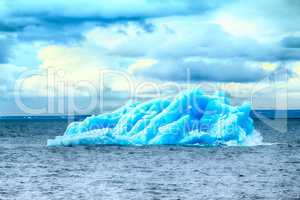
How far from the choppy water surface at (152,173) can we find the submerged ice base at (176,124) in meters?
0.86

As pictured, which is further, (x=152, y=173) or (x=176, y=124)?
(x=176, y=124)

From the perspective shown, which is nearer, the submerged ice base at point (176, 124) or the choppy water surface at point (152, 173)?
the choppy water surface at point (152, 173)

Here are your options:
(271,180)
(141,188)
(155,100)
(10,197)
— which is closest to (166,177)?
(141,188)

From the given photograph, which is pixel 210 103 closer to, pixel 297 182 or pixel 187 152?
pixel 187 152

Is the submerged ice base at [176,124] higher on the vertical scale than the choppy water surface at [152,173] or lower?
higher

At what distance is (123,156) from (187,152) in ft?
15.0

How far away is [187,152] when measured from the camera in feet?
114

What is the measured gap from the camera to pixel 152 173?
83.4 feet

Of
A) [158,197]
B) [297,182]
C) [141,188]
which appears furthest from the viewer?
[297,182]

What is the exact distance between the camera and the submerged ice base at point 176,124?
34.6 m

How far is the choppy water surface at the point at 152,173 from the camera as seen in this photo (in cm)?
1988

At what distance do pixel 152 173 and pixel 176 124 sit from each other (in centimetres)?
884

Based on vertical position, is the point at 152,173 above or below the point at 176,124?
below

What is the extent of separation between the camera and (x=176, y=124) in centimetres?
3388
